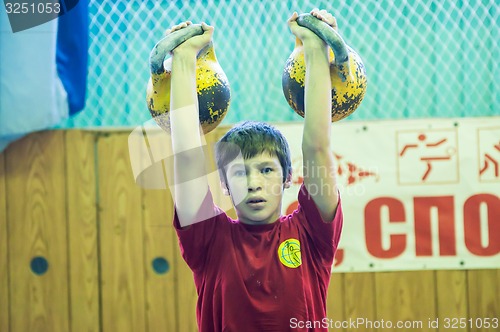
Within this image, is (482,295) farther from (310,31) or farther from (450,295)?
(310,31)

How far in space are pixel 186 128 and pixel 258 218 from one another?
0.22m

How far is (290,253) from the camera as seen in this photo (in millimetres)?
1348

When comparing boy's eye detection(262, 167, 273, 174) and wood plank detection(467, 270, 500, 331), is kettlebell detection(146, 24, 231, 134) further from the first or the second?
wood plank detection(467, 270, 500, 331)

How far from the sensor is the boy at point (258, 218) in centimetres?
129

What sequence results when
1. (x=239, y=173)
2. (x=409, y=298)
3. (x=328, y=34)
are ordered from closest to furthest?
1. (x=328, y=34)
2. (x=239, y=173)
3. (x=409, y=298)

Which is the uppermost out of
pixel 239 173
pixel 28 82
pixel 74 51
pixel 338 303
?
pixel 74 51

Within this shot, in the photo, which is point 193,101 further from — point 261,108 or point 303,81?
point 261,108

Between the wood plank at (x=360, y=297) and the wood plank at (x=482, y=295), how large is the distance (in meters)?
0.36

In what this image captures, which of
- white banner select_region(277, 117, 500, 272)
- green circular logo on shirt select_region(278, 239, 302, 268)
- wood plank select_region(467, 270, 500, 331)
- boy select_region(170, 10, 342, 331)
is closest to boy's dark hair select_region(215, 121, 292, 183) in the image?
boy select_region(170, 10, 342, 331)

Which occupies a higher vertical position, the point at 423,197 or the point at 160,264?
the point at 423,197

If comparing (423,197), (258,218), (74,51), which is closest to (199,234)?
(258,218)

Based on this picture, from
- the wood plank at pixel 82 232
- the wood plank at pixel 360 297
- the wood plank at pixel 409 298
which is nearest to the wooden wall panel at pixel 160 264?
the wood plank at pixel 82 232

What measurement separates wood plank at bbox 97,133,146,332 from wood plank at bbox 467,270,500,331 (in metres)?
1.23

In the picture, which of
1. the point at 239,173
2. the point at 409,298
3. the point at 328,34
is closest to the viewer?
the point at 328,34
